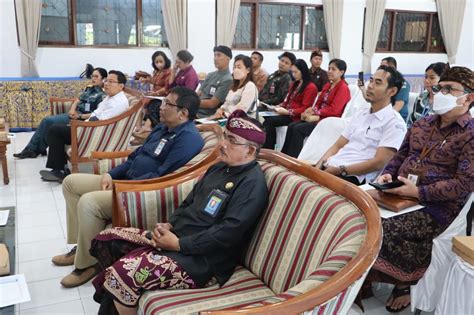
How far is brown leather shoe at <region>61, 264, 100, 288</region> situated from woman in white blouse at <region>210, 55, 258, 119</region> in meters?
2.15

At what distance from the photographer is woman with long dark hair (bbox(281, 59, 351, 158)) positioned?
14.6 ft

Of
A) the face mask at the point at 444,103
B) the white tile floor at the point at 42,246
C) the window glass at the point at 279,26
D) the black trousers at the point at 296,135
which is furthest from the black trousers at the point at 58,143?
the window glass at the point at 279,26

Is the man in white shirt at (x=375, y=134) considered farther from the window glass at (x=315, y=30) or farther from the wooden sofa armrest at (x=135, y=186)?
the window glass at (x=315, y=30)

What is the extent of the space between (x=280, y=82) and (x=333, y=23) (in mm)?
3821

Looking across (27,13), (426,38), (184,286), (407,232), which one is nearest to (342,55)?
(426,38)

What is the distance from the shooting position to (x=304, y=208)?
165 centimetres

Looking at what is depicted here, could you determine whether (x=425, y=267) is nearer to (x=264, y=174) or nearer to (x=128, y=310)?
(x=264, y=174)

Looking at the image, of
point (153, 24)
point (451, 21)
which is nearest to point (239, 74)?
point (153, 24)

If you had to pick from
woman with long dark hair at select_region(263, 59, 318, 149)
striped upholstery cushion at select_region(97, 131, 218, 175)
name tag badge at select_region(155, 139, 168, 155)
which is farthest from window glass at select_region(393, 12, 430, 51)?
name tag badge at select_region(155, 139, 168, 155)

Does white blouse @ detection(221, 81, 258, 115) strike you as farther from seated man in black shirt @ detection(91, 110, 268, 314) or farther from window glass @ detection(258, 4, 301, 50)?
window glass @ detection(258, 4, 301, 50)

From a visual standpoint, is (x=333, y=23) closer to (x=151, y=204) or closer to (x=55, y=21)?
(x=55, y=21)

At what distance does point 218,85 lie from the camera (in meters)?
4.68

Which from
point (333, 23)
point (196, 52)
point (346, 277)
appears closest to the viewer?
point (346, 277)

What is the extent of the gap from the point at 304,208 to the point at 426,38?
9374 millimetres
